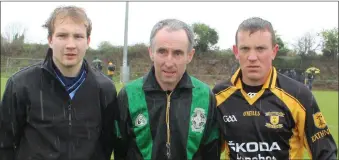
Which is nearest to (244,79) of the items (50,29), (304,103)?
(304,103)

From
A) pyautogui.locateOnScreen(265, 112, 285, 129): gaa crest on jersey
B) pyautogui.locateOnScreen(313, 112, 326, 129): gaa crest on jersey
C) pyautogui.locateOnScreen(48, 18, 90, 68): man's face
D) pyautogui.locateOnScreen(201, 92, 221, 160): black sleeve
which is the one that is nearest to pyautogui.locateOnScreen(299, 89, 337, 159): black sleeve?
pyautogui.locateOnScreen(313, 112, 326, 129): gaa crest on jersey

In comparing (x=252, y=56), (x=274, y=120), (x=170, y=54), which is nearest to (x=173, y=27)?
(x=170, y=54)

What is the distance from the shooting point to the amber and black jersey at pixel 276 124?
272 cm

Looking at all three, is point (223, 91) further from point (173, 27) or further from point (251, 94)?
point (173, 27)

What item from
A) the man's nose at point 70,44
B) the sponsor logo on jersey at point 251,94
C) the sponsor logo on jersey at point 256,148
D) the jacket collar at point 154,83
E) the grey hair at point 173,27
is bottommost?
the sponsor logo on jersey at point 256,148

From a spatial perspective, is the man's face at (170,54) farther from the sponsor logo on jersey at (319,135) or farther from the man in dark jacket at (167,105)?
the sponsor logo on jersey at (319,135)

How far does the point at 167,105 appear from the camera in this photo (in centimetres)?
258

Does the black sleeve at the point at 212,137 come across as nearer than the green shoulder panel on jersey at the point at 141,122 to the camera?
No

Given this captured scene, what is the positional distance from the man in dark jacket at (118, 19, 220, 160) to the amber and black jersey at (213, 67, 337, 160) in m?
0.28

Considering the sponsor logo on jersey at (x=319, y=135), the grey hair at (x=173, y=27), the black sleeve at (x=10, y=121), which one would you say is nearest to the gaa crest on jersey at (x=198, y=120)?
the grey hair at (x=173, y=27)

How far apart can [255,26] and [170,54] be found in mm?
674

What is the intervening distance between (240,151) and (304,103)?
54 centimetres

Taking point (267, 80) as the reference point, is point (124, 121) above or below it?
below

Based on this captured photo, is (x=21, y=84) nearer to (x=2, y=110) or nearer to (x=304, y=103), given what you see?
(x=2, y=110)
